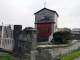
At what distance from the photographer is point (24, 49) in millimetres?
10172

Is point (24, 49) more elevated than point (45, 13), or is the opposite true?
point (45, 13)

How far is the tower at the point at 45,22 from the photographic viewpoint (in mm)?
22453

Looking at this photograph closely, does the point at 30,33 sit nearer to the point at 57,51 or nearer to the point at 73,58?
the point at 57,51

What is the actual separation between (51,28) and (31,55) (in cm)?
1302

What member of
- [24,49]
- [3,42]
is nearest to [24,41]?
[24,49]

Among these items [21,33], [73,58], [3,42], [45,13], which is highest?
[45,13]

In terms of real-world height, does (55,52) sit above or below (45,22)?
below

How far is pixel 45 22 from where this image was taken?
2302cm

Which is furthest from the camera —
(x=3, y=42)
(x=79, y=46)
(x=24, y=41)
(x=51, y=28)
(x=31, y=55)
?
(x=51, y=28)

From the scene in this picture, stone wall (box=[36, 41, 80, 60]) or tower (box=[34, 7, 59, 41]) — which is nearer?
stone wall (box=[36, 41, 80, 60])

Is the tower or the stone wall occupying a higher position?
the tower

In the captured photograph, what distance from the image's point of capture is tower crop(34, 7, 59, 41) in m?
22.5

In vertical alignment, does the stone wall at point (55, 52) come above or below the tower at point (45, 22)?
below

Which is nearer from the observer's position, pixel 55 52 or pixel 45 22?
pixel 55 52
